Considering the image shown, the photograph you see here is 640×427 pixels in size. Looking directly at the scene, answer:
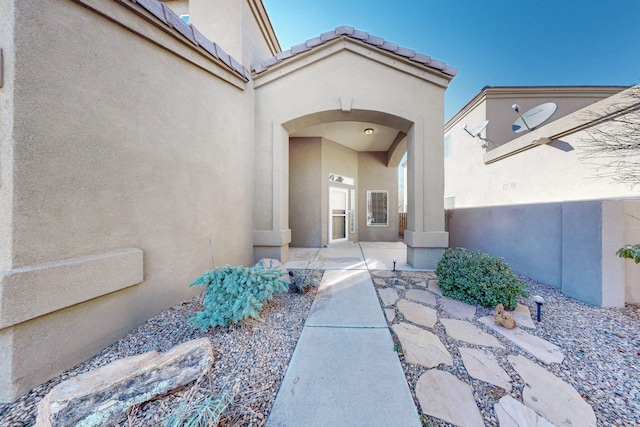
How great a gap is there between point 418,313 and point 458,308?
69cm

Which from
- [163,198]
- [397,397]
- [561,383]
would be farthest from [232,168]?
[561,383]

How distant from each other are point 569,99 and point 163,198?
13.8m

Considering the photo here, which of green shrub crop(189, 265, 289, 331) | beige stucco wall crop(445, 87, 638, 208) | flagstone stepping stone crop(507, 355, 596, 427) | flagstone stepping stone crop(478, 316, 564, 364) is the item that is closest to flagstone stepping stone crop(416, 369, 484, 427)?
flagstone stepping stone crop(507, 355, 596, 427)

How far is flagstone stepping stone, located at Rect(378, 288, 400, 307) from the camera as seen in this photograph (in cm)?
325

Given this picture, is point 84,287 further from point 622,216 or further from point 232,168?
point 622,216

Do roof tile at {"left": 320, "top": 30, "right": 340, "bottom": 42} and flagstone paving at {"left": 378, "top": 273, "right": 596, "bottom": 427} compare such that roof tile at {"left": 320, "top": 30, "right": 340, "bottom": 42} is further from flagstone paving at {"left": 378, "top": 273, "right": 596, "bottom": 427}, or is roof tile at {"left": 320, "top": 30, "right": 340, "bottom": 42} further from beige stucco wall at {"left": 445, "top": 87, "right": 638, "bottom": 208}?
flagstone paving at {"left": 378, "top": 273, "right": 596, "bottom": 427}

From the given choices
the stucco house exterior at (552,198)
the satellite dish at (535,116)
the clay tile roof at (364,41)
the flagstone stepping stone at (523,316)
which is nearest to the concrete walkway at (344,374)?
the flagstone stepping stone at (523,316)

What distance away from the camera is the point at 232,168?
417 cm

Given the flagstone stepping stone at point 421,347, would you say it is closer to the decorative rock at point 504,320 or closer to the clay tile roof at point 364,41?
Result: the decorative rock at point 504,320

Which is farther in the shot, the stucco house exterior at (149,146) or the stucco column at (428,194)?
the stucco column at (428,194)

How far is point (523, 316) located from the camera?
2.85 m

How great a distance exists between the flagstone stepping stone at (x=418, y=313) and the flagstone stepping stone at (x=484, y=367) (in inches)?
19.9

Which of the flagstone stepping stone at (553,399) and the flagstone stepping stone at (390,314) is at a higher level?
the flagstone stepping stone at (390,314)

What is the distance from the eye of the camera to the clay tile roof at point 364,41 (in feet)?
15.2
